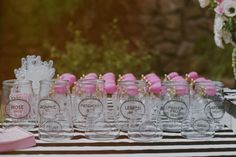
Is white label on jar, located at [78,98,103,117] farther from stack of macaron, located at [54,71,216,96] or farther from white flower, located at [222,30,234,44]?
white flower, located at [222,30,234,44]

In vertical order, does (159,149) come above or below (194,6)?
below

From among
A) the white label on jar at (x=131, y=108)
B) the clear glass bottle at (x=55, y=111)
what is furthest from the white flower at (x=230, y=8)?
the clear glass bottle at (x=55, y=111)

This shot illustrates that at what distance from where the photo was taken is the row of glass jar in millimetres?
1951

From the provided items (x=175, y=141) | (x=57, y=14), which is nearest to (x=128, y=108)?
(x=175, y=141)

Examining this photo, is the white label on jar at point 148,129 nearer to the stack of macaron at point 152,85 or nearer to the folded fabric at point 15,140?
the stack of macaron at point 152,85

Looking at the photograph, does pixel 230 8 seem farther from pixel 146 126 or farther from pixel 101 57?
pixel 101 57

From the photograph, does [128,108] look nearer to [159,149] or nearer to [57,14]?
[159,149]

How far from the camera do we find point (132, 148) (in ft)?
5.98

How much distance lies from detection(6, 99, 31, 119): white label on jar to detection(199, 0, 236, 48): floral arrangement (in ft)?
2.47

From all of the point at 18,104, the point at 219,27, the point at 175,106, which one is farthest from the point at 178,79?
the point at 18,104

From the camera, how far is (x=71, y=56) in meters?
5.21

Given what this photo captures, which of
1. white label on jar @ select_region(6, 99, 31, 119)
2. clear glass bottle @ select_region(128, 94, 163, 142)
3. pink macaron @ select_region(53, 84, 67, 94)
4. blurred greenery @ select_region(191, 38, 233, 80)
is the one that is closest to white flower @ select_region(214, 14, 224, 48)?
clear glass bottle @ select_region(128, 94, 163, 142)

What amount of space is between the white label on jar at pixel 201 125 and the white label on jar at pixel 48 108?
1.48 feet

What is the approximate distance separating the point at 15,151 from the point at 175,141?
1.63 feet
